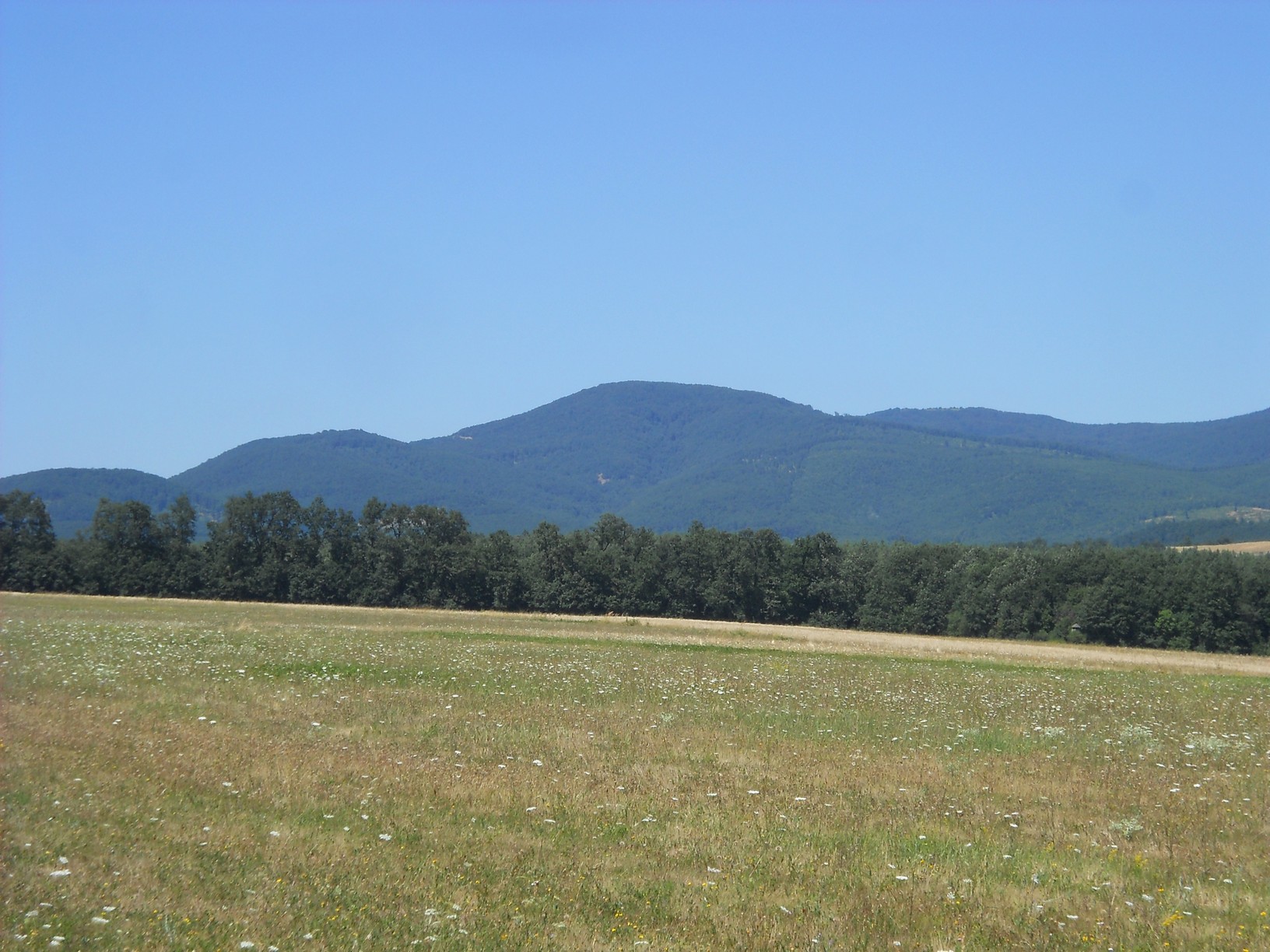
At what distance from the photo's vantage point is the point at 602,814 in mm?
13289

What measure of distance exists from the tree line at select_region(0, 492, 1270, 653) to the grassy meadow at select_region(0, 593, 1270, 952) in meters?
59.7

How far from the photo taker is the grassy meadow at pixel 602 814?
946cm

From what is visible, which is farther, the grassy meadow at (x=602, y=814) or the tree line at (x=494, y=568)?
the tree line at (x=494, y=568)

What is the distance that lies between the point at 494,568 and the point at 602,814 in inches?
2998

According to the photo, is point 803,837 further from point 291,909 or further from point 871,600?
point 871,600

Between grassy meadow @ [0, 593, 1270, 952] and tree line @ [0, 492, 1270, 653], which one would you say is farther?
tree line @ [0, 492, 1270, 653]

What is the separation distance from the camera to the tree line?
84.4m

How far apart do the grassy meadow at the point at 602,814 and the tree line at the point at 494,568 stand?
2351 inches

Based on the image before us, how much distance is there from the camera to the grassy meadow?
9461 mm

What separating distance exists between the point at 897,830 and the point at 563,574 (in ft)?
250

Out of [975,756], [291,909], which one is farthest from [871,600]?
[291,909]

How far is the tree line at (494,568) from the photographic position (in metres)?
84.4

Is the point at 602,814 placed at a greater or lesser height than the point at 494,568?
lesser

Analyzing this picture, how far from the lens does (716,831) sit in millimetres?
12633
